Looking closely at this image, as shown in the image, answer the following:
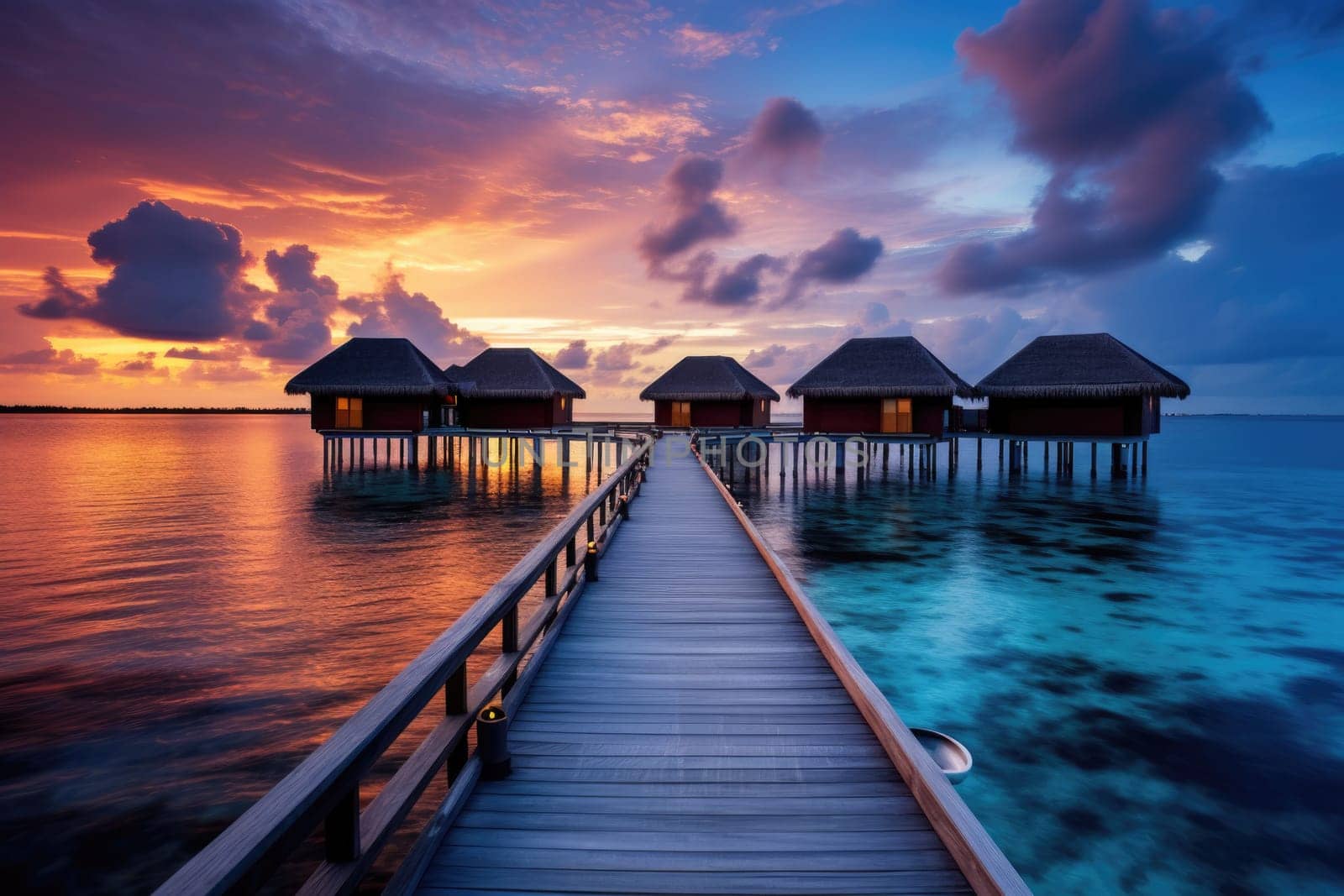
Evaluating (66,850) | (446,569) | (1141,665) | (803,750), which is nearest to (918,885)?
(803,750)

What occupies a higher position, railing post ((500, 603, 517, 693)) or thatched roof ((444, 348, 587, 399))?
thatched roof ((444, 348, 587, 399))

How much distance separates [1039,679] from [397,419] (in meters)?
29.0

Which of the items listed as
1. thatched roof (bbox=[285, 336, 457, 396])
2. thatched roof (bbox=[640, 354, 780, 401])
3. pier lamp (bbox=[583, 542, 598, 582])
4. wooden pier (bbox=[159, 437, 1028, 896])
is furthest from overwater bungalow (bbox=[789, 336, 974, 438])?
wooden pier (bbox=[159, 437, 1028, 896])

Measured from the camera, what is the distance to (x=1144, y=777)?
5867mm

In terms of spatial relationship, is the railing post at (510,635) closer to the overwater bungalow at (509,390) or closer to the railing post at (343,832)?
the railing post at (343,832)

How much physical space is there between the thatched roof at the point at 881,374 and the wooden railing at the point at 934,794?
25.1 meters

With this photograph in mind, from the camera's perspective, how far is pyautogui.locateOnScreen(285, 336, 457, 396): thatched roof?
30.4 meters

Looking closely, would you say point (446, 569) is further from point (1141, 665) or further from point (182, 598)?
point (1141, 665)

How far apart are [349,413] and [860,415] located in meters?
22.9

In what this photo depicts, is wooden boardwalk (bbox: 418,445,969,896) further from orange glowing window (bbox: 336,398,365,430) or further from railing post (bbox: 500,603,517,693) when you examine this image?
orange glowing window (bbox: 336,398,365,430)

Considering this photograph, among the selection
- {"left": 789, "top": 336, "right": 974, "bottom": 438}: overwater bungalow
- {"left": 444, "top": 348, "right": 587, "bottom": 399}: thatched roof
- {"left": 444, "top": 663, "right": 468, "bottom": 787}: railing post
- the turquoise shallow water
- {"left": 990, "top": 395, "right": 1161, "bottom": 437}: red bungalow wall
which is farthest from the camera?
{"left": 444, "top": 348, "right": 587, "bottom": 399}: thatched roof

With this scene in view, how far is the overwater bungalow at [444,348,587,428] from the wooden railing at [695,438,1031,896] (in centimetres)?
3061

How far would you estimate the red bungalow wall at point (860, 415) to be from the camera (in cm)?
2870

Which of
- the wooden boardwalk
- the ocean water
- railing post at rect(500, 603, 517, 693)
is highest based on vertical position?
railing post at rect(500, 603, 517, 693)
